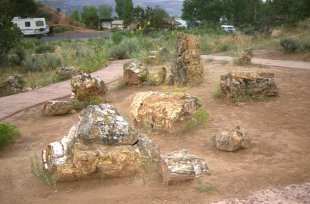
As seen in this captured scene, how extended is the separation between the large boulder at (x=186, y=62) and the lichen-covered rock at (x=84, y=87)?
2132 mm

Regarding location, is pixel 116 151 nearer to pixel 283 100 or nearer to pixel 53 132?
pixel 53 132

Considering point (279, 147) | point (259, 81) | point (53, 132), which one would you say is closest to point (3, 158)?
point (53, 132)

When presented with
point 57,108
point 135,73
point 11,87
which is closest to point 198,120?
point 57,108

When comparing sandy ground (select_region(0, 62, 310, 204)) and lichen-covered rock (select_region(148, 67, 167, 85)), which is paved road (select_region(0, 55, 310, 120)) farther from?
lichen-covered rock (select_region(148, 67, 167, 85))

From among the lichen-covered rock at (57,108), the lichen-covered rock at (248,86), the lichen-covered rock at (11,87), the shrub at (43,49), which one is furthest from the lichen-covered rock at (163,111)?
the shrub at (43,49)

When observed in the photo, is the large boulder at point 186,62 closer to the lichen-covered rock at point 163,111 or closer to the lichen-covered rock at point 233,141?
the lichen-covered rock at point 163,111

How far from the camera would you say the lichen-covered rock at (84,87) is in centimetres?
815

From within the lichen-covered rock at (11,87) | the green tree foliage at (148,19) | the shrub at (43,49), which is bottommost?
the lichen-covered rock at (11,87)

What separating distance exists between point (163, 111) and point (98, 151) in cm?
177

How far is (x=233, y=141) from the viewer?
5078 mm

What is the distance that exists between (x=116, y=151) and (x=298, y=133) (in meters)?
2.82

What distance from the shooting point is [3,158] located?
211 inches

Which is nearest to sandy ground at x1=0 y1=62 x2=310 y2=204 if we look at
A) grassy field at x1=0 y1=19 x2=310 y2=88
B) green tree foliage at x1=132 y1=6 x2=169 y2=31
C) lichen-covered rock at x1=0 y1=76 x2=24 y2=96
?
lichen-covered rock at x1=0 y1=76 x2=24 y2=96

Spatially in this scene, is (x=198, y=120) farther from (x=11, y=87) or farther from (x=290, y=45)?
(x=290, y=45)
